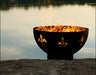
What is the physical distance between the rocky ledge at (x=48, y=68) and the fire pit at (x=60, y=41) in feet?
2.97

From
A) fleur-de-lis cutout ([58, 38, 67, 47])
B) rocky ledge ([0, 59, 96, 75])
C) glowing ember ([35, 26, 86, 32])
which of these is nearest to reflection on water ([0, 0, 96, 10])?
glowing ember ([35, 26, 86, 32])

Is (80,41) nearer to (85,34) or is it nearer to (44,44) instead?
(85,34)

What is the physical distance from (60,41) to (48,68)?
1.39 meters

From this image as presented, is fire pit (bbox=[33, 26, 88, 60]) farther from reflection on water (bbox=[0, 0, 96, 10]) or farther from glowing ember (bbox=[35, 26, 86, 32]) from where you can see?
reflection on water (bbox=[0, 0, 96, 10])

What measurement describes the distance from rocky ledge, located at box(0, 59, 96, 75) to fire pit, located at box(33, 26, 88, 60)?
91 cm

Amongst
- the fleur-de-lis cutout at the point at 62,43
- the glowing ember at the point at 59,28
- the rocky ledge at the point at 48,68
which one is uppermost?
the glowing ember at the point at 59,28

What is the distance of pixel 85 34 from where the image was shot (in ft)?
20.8

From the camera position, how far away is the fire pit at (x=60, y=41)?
609 centimetres

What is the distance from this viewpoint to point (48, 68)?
193 inches

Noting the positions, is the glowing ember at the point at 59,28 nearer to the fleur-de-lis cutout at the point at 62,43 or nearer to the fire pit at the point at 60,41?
the fire pit at the point at 60,41

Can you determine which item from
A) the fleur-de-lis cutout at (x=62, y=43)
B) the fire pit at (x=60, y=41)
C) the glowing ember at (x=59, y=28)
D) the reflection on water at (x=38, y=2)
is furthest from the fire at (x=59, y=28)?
the reflection on water at (x=38, y=2)

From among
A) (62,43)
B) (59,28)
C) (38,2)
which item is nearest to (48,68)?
(62,43)

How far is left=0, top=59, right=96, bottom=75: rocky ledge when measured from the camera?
4676 mm

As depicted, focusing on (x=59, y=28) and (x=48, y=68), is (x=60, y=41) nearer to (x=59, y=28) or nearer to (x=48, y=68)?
(x=59, y=28)
